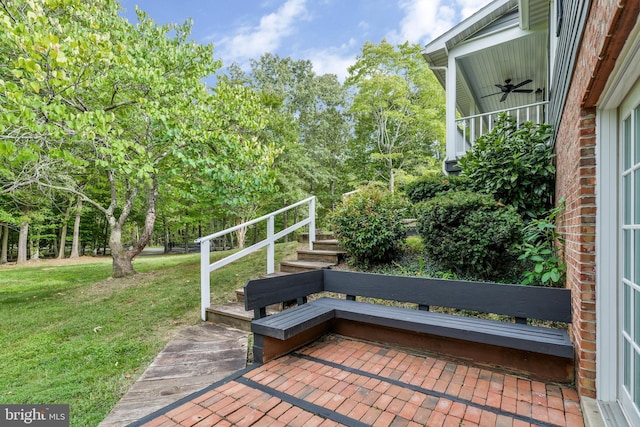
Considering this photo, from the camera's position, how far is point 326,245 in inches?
217

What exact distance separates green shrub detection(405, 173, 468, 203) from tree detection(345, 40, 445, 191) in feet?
26.0

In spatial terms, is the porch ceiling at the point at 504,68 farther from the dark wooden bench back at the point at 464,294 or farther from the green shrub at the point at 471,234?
the dark wooden bench back at the point at 464,294

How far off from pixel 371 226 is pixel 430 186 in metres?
2.23

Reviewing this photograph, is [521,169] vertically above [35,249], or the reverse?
[521,169]

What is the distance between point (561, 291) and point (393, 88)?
12.9 m

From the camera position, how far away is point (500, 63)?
7773mm

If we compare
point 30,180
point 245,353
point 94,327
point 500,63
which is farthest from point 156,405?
point 500,63

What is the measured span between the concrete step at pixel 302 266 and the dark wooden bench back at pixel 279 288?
110cm

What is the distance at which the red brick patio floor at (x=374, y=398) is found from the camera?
1987mm

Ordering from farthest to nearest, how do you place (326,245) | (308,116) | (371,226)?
1. (308,116)
2. (326,245)
3. (371,226)

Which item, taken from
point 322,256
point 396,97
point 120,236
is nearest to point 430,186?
point 322,256

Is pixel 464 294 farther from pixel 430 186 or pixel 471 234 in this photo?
pixel 430 186

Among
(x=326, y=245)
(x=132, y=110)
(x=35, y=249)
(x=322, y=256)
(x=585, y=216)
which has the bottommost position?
(x=35, y=249)

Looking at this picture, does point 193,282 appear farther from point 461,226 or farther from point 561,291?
point 561,291
